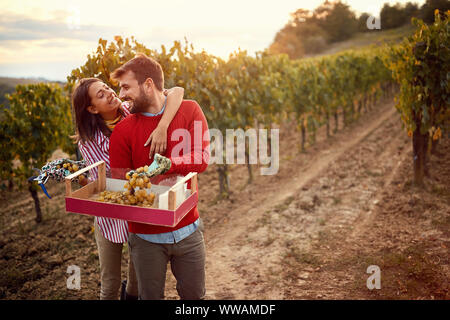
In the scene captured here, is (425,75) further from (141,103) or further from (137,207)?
(137,207)

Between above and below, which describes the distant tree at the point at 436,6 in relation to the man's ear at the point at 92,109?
above

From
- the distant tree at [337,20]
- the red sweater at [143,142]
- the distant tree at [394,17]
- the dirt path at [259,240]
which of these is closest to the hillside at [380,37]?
the distant tree at [394,17]

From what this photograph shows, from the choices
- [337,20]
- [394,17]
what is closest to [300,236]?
[394,17]

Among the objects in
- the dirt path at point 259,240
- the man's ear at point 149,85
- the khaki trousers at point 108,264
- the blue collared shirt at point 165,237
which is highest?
the man's ear at point 149,85

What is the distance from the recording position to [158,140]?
1953mm

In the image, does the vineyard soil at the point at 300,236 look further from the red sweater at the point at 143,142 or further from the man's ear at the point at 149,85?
the man's ear at the point at 149,85

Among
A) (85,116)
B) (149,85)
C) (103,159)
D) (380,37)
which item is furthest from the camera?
(380,37)

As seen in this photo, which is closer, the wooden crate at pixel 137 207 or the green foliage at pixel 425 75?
the wooden crate at pixel 137 207

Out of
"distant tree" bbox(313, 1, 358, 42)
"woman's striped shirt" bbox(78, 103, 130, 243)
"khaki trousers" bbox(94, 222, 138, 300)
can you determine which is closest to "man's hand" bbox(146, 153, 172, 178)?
"woman's striped shirt" bbox(78, 103, 130, 243)

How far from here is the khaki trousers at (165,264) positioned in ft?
6.85

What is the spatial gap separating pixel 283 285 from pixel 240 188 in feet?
12.3

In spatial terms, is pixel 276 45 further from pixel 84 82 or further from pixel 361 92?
pixel 84 82

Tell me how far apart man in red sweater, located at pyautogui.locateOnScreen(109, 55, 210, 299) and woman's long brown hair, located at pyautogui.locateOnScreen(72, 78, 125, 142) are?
0.41m

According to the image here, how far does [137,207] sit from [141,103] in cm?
65
